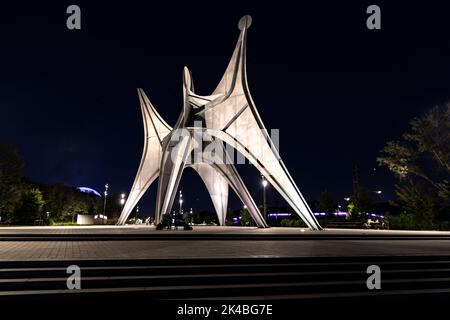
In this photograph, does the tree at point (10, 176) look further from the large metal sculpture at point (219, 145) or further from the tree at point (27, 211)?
the large metal sculpture at point (219, 145)

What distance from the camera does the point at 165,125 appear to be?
1313 inches

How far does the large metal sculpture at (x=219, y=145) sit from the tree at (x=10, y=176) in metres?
10.2

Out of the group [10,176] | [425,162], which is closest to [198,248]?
[425,162]

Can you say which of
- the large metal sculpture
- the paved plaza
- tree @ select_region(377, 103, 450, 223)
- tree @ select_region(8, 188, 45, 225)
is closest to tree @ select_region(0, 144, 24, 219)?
tree @ select_region(8, 188, 45, 225)

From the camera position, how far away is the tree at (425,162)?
22.9m

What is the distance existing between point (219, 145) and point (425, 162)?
629 inches

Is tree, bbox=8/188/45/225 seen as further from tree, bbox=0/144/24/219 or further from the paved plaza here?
the paved plaza

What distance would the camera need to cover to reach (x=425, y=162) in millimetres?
24359

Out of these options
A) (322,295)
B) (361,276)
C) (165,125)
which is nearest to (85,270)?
(322,295)

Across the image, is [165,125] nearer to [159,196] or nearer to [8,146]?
[159,196]

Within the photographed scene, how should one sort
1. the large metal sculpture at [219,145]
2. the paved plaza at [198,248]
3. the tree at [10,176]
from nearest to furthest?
the paved plaza at [198,248] < the large metal sculpture at [219,145] < the tree at [10,176]

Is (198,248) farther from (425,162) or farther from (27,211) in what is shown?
(27,211)

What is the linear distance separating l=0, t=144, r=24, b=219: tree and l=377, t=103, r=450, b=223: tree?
3189cm

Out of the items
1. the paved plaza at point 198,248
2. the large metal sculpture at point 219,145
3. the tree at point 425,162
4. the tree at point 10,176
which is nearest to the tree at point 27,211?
the tree at point 10,176
